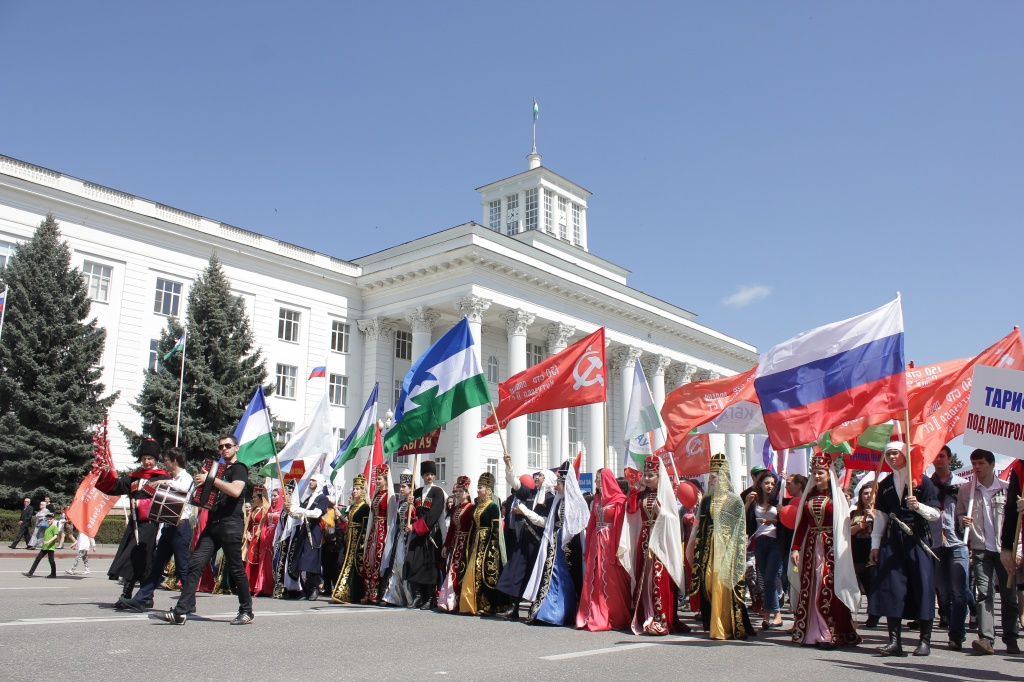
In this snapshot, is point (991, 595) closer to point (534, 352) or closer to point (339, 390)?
point (339, 390)

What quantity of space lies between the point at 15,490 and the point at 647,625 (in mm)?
21927

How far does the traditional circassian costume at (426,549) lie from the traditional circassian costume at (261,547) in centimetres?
278

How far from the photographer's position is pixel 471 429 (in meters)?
33.7

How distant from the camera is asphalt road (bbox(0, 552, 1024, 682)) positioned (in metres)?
5.66

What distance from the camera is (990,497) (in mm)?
7867

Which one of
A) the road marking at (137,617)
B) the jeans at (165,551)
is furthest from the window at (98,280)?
the road marking at (137,617)

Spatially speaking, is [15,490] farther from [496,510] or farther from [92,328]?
[496,510]

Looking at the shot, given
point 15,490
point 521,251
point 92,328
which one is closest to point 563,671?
point 15,490

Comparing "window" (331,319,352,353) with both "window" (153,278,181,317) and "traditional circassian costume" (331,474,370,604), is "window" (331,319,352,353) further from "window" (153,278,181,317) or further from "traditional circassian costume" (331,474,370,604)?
"traditional circassian costume" (331,474,370,604)

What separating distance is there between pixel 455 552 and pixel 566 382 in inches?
110

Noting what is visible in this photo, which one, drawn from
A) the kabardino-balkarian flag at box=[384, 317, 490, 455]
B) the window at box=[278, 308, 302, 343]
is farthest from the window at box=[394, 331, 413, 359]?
the kabardino-balkarian flag at box=[384, 317, 490, 455]

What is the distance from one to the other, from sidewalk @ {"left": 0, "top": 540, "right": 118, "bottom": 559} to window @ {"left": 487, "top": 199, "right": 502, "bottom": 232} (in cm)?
3097

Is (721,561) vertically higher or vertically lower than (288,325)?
lower

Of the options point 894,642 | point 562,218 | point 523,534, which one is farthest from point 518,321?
point 894,642
